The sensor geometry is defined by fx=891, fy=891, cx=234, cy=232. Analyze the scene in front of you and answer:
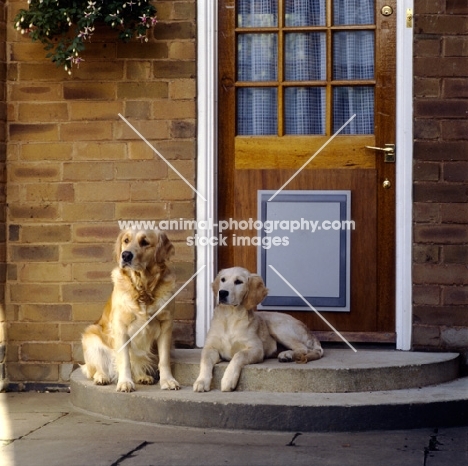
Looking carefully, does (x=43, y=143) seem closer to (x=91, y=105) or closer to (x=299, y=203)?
(x=91, y=105)

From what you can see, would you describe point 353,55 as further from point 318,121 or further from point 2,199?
point 2,199

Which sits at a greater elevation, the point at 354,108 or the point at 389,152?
the point at 354,108

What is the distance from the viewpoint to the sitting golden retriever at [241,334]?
5.65 metres

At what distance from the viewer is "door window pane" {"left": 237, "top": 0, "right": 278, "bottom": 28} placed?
21.5 ft

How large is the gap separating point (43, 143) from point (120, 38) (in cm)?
98

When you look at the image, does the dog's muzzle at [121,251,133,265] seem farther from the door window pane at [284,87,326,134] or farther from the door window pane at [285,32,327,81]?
the door window pane at [285,32,327,81]

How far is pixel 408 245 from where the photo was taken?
20.6 ft

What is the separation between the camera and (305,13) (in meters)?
6.50

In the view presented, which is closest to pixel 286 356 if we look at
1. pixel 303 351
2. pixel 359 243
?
pixel 303 351

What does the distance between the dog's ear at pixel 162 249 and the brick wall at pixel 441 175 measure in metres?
1.77

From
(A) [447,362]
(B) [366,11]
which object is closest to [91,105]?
(B) [366,11]

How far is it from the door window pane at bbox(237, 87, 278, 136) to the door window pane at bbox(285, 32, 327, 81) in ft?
0.68

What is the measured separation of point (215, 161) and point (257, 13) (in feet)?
3.72

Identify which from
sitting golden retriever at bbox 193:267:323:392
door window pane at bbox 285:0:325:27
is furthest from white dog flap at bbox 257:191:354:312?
door window pane at bbox 285:0:325:27
